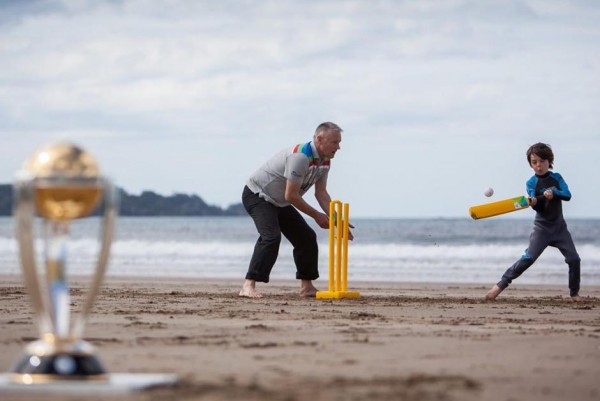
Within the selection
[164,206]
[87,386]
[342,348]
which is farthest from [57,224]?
[164,206]

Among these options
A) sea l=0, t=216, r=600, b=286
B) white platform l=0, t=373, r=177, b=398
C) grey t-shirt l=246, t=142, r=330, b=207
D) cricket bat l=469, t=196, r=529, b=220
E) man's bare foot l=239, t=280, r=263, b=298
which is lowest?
white platform l=0, t=373, r=177, b=398

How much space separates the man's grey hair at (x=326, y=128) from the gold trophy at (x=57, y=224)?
5.08 m

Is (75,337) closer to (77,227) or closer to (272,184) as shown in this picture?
(272,184)

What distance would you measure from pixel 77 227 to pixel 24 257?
54316 mm

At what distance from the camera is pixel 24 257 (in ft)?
12.9

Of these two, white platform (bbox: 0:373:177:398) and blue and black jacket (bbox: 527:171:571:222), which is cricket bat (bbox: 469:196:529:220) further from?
white platform (bbox: 0:373:177:398)

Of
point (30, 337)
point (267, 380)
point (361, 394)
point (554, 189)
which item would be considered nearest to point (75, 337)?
point (267, 380)

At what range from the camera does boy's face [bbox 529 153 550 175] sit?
30.1 feet

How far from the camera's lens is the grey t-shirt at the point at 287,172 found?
29.7 ft

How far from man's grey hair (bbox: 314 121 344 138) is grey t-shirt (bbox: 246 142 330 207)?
0.15 m

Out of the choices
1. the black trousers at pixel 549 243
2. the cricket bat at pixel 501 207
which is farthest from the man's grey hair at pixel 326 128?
the black trousers at pixel 549 243

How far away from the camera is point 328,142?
9055mm

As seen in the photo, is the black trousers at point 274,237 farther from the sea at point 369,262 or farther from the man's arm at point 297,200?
the sea at point 369,262

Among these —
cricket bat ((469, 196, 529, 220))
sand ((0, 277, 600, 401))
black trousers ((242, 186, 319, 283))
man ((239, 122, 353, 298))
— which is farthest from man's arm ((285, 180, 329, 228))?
cricket bat ((469, 196, 529, 220))
